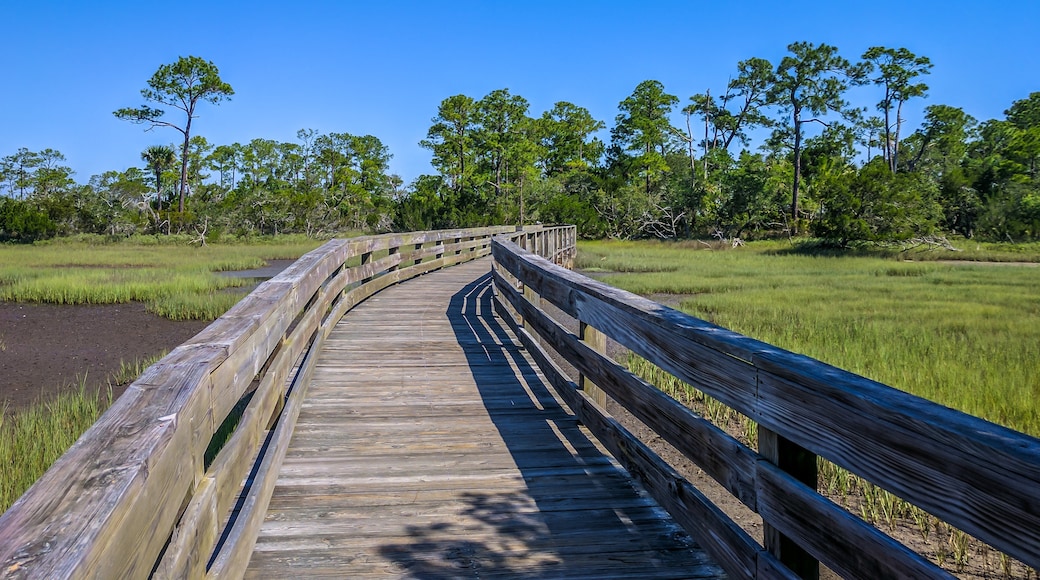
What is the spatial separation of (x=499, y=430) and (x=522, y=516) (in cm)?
125

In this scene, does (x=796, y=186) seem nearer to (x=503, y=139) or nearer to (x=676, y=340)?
(x=503, y=139)

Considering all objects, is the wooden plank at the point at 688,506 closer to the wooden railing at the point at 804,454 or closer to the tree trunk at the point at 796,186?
the wooden railing at the point at 804,454

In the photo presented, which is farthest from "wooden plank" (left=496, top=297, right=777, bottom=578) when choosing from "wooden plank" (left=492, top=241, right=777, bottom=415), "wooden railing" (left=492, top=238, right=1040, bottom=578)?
"wooden plank" (left=492, top=241, right=777, bottom=415)

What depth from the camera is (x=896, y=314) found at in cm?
1198

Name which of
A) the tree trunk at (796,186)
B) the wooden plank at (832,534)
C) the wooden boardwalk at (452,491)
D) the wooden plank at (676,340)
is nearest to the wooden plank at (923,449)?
the wooden plank at (832,534)

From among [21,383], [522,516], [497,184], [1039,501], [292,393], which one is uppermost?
[497,184]

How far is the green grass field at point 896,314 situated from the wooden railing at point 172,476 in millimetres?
5510

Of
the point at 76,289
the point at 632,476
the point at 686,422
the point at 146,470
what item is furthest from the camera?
the point at 76,289

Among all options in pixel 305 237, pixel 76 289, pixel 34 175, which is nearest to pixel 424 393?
pixel 76 289

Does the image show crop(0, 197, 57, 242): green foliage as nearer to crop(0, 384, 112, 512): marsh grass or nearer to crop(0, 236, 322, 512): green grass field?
crop(0, 236, 322, 512): green grass field

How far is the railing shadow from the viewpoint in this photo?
2.62 meters

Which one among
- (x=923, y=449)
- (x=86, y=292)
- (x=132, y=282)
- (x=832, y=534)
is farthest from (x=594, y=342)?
(x=132, y=282)

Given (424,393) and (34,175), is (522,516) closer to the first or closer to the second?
(424,393)

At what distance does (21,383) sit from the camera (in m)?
8.72
